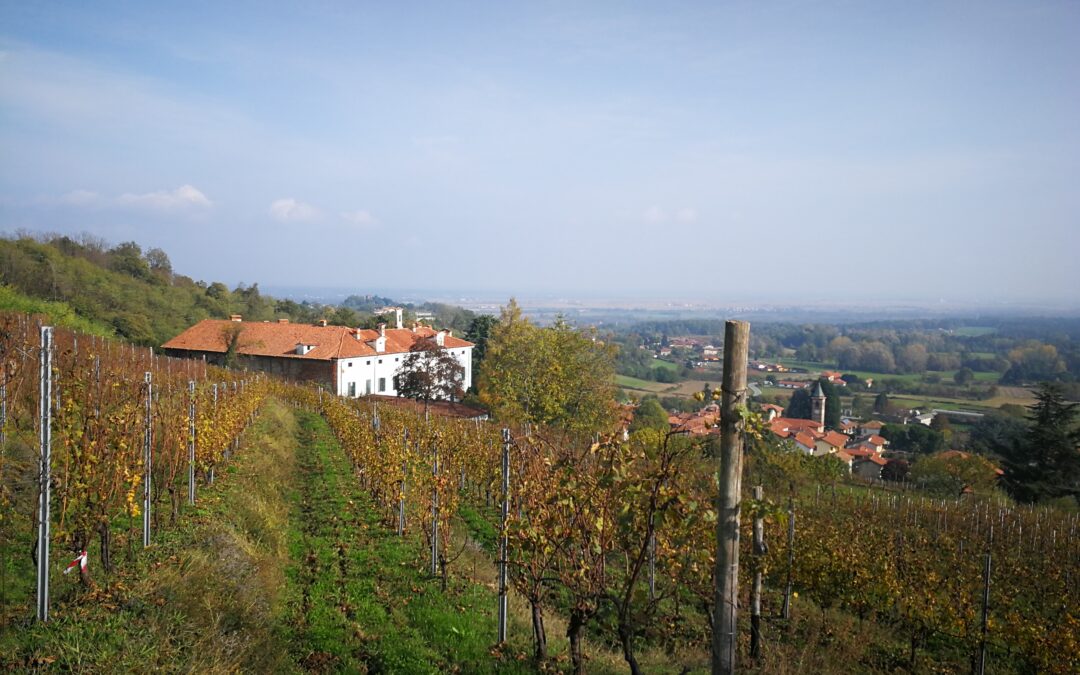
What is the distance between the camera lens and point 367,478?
12.7 meters

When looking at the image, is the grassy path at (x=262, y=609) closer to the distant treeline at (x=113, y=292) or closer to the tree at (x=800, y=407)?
the distant treeline at (x=113, y=292)

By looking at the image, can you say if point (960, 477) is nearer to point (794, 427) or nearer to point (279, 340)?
point (794, 427)

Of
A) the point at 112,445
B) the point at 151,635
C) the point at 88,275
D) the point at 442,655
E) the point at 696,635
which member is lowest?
the point at 696,635

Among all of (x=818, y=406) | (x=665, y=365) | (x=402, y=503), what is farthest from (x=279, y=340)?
(x=665, y=365)

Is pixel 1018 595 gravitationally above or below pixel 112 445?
below

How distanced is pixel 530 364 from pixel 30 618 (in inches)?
1109

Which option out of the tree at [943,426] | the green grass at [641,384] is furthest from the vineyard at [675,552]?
the green grass at [641,384]

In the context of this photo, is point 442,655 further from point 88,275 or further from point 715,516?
point 88,275

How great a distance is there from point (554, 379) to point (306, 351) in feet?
63.5

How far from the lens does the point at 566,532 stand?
507 centimetres

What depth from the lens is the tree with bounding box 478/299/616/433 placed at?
31.9 meters

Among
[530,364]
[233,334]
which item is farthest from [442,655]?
[233,334]

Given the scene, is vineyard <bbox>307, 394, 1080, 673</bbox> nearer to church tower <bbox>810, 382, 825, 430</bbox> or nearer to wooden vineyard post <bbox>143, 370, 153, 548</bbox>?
wooden vineyard post <bbox>143, 370, 153, 548</bbox>

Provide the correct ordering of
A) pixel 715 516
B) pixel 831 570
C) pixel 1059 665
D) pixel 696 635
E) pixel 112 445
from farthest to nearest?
pixel 831 570 < pixel 696 635 < pixel 1059 665 < pixel 112 445 < pixel 715 516
